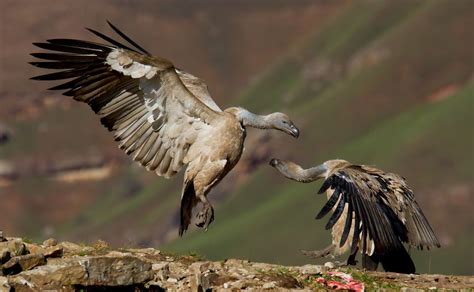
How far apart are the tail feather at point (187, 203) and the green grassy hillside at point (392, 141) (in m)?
102

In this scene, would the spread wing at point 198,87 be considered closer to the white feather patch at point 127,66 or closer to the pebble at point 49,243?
the white feather patch at point 127,66

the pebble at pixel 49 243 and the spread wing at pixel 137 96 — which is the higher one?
the spread wing at pixel 137 96

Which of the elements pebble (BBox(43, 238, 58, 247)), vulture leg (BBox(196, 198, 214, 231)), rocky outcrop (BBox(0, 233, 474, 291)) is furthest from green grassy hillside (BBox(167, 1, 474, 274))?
pebble (BBox(43, 238, 58, 247))

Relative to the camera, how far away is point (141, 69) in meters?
18.8

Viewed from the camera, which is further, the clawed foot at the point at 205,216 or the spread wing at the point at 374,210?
the clawed foot at the point at 205,216

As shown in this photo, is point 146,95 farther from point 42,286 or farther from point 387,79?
point 387,79

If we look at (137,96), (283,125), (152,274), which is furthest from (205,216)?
(152,274)

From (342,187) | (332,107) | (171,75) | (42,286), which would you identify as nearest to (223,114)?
(171,75)

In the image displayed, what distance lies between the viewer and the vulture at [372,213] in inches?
695

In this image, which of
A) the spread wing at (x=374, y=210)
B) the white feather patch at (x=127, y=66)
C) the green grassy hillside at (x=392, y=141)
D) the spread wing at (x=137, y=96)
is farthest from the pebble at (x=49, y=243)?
the green grassy hillside at (x=392, y=141)

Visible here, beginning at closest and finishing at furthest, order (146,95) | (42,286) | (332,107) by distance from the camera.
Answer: (42,286) → (146,95) → (332,107)

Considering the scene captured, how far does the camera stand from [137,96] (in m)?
19.5

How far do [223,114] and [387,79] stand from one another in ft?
564

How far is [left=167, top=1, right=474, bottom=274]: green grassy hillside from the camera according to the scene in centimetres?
14350
